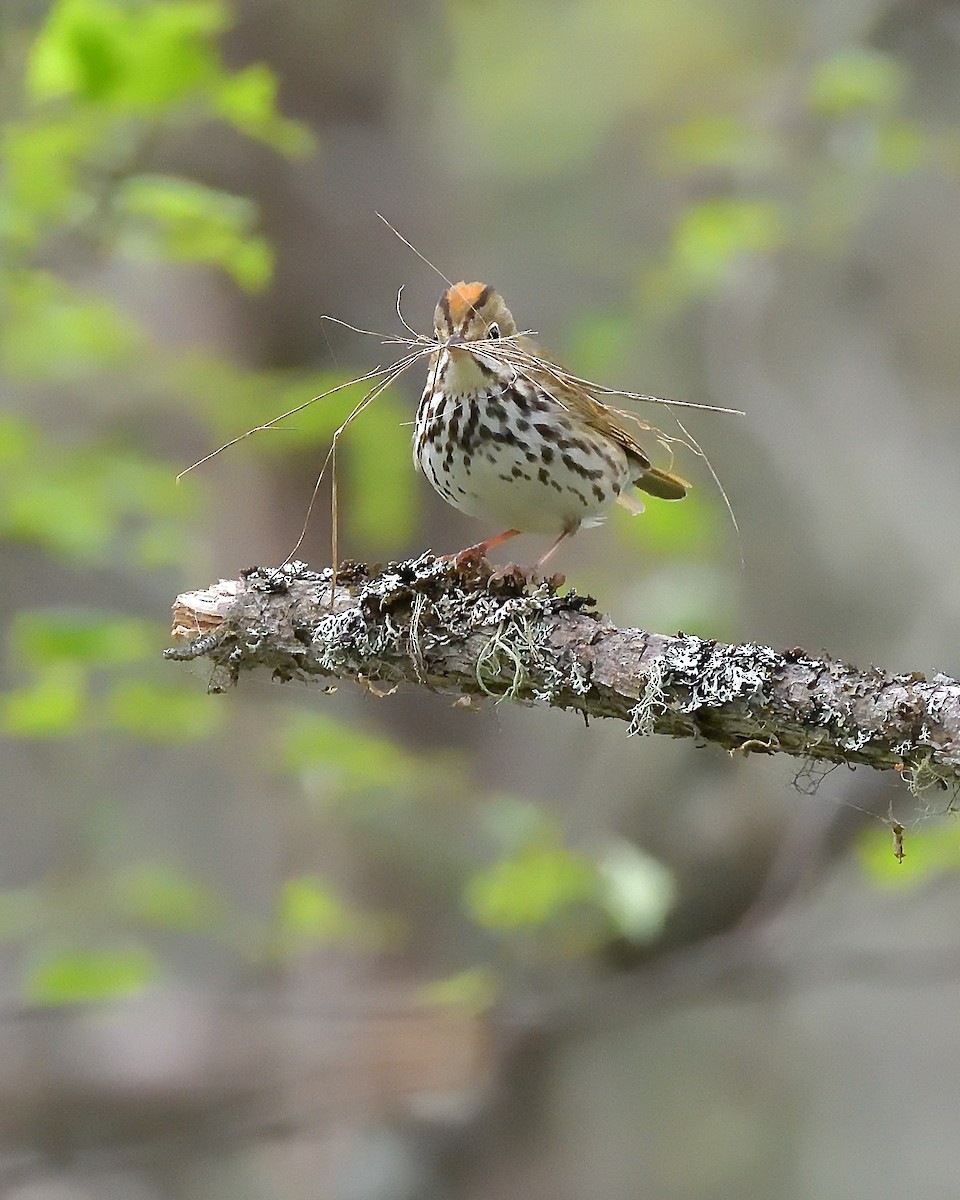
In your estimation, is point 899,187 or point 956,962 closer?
point 956,962

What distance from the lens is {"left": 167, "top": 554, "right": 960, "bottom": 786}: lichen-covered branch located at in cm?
147

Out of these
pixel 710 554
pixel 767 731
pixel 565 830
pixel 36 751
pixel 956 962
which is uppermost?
pixel 710 554

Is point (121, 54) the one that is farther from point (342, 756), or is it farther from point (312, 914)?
point (312, 914)

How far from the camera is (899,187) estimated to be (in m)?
4.71

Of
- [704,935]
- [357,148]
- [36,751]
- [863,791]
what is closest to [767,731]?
[863,791]

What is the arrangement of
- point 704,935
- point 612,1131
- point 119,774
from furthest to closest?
1. point 612,1131
2. point 119,774
3. point 704,935

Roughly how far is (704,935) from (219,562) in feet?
6.05

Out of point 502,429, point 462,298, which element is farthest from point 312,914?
point 462,298

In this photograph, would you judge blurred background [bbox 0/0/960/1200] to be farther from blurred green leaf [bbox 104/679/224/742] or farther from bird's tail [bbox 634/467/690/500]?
bird's tail [bbox 634/467/690/500]

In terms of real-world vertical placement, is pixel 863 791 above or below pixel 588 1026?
above

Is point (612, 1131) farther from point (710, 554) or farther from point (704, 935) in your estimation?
point (710, 554)

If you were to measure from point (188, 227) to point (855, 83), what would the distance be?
193cm

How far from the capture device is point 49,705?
3.08 m

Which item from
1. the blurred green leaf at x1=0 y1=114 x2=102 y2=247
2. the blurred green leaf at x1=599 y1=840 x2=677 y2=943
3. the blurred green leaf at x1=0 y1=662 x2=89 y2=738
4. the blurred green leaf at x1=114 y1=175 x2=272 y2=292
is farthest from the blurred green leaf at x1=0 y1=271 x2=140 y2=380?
the blurred green leaf at x1=599 y1=840 x2=677 y2=943
